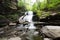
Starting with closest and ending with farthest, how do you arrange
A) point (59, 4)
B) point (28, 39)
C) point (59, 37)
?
point (59, 37) → point (28, 39) → point (59, 4)

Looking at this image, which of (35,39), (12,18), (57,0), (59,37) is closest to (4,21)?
(12,18)

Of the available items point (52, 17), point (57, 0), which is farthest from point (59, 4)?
point (52, 17)

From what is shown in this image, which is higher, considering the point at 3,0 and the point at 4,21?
the point at 3,0

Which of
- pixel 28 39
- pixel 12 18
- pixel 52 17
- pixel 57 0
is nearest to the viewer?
pixel 28 39

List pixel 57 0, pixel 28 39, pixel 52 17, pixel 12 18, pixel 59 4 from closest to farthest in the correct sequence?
pixel 28 39, pixel 52 17, pixel 12 18, pixel 59 4, pixel 57 0

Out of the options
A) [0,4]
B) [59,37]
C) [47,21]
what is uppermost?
[0,4]

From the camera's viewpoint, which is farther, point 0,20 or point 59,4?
point 59,4

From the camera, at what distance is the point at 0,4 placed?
17.3m

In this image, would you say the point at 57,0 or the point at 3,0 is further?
the point at 57,0

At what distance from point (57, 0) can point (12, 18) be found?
9473mm

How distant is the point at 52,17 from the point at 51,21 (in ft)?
2.12

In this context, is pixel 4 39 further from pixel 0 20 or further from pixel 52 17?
pixel 52 17

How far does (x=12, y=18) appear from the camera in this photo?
58.0ft

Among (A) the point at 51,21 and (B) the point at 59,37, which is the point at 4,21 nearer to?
(A) the point at 51,21
